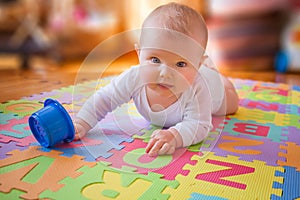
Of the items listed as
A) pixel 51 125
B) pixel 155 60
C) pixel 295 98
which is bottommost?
pixel 295 98

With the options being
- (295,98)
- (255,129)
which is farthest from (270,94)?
(255,129)

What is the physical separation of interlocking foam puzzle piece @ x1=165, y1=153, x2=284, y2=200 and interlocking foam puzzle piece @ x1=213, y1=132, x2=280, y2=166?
0.02 meters

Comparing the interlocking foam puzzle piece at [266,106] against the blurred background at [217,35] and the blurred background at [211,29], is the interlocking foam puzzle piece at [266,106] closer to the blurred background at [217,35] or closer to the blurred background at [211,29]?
the blurred background at [217,35]

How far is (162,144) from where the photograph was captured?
2.12 feet

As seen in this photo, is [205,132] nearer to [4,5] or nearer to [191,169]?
[191,169]

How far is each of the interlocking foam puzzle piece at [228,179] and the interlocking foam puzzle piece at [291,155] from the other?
1.3 inches

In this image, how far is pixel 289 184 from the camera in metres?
0.54

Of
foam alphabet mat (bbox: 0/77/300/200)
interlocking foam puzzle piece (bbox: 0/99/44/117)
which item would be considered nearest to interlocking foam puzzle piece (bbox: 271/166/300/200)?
foam alphabet mat (bbox: 0/77/300/200)

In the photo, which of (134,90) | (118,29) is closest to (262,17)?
(118,29)

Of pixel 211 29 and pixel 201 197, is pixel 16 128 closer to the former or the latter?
pixel 201 197

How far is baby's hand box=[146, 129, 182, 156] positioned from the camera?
64 cm

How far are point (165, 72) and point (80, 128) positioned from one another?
0.22 m

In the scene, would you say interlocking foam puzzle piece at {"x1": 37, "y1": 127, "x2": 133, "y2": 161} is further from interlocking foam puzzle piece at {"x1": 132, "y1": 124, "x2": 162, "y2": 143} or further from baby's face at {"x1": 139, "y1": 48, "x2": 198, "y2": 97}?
baby's face at {"x1": 139, "y1": 48, "x2": 198, "y2": 97}

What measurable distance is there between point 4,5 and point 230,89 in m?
1.93
